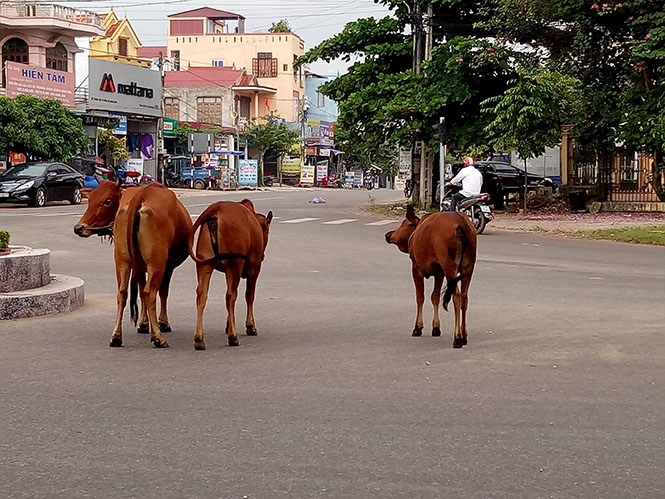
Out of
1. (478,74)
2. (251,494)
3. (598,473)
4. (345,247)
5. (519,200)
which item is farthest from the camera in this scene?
(519,200)

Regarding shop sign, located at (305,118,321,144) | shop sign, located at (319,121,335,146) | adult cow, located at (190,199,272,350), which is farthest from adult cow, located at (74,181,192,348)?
shop sign, located at (319,121,335,146)

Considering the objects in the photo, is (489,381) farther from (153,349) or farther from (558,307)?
(558,307)

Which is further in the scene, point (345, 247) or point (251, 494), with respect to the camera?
point (345, 247)

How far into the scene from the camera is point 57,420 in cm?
591

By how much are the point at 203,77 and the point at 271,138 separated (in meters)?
8.50

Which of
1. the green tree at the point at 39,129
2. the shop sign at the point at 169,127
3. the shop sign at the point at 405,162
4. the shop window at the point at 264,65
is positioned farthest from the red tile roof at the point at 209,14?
the shop sign at the point at 405,162

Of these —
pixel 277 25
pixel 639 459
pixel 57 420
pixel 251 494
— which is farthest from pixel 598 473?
pixel 277 25

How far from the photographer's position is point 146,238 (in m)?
8.12

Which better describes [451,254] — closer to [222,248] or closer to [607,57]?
[222,248]

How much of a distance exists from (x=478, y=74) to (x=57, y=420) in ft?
79.8

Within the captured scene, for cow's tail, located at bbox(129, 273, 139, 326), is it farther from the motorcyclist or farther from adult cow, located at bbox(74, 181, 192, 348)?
the motorcyclist

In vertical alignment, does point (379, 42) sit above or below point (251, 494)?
above

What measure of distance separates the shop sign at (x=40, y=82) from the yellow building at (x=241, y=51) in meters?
35.7

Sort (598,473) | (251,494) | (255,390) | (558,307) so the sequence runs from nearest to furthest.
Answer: (251,494) → (598,473) → (255,390) → (558,307)
